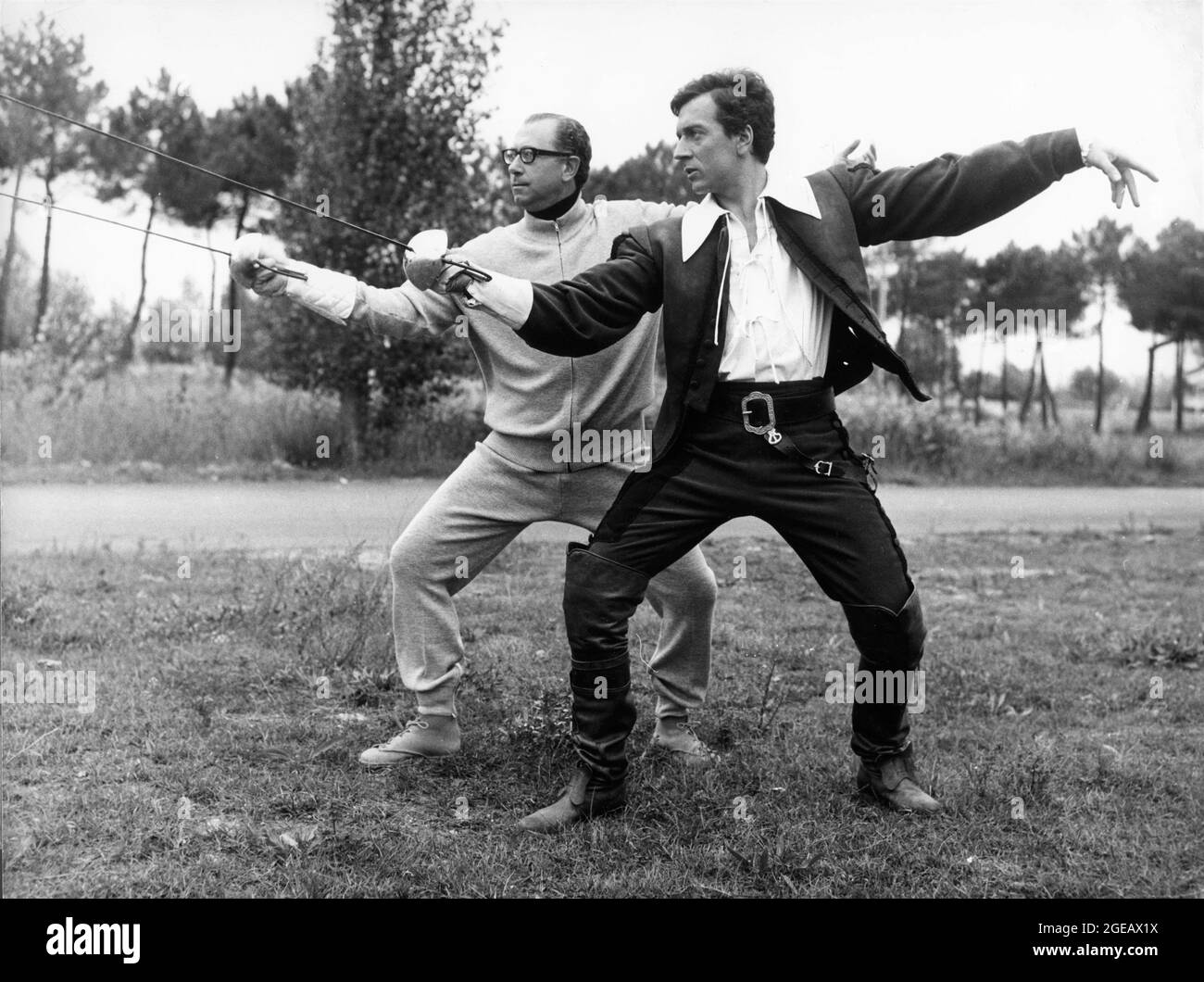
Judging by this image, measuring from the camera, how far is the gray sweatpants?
4664mm

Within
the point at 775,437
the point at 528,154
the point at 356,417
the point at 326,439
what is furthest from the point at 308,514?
the point at 775,437

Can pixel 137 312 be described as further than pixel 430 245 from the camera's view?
Yes

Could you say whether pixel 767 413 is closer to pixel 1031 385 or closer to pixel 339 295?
pixel 339 295

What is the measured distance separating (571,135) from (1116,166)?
5.93 feet

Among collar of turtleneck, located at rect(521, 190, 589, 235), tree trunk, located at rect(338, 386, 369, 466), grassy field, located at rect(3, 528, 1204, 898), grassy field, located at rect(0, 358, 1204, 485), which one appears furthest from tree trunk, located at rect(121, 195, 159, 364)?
collar of turtleneck, located at rect(521, 190, 589, 235)

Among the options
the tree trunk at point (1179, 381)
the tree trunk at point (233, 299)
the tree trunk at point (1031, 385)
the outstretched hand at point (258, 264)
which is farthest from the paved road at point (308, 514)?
the tree trunk at point (233, 299)

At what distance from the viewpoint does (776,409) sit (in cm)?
420

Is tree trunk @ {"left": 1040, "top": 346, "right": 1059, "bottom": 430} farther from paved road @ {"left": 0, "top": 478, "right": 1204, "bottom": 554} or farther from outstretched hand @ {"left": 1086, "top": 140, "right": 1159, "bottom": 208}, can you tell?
outstretched hand @ {"left": 1086, "top": 140, "right": 1159, "bottom": 208}

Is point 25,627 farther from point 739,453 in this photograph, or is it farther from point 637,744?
point 739,453

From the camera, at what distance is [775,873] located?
378 cm

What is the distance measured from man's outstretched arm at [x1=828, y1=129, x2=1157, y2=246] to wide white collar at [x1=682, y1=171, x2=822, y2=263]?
0.15 m

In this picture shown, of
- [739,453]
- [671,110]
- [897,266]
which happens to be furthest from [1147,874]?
[897,266]

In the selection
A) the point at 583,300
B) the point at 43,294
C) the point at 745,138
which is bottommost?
the point at 583,300

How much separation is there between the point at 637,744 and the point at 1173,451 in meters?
13.4
